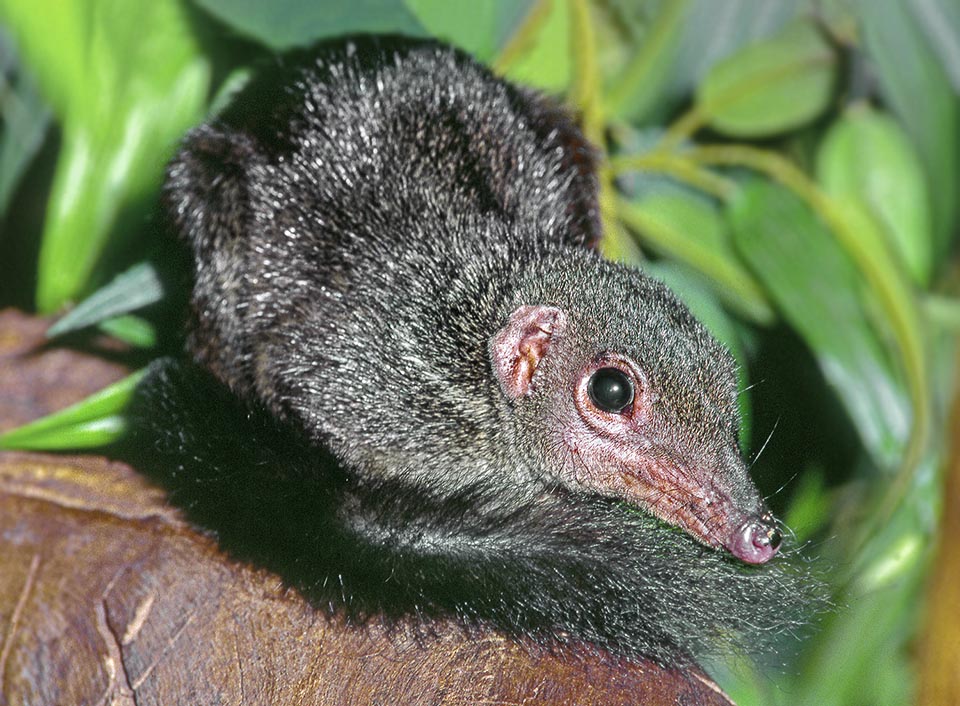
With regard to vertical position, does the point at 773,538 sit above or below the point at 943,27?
below

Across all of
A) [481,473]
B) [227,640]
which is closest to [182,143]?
[481,473]

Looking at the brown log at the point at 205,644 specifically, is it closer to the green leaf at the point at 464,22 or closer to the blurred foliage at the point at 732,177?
the blurred foliage at the point at 732,177

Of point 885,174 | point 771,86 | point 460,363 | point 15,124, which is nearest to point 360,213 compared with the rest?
point 460,363

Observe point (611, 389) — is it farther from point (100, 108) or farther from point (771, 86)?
point (771, 86)

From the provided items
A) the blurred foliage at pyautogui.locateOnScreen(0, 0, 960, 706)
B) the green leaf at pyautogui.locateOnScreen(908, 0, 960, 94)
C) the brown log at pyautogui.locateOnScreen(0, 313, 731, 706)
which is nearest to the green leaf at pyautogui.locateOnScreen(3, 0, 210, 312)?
the blurred foliage at pyautogui.locateOnScreen(0, 0, 960, 706)

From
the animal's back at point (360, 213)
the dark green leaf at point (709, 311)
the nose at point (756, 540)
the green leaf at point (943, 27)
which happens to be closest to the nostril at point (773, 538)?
the nose at point (756, 540)

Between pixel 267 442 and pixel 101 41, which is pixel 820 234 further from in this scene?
pixel 101 41

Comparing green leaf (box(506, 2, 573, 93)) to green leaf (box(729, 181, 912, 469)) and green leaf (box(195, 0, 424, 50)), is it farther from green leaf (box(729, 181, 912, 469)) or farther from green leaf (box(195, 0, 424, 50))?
green leaf (box(729, 181, 912, 469))

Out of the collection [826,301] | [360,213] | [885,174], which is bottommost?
[360,213]
